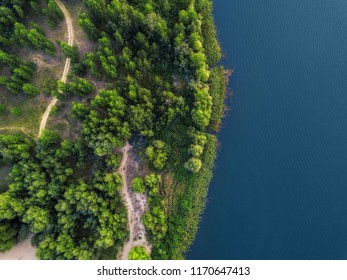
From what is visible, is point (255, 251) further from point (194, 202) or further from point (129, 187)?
point (129, 187)

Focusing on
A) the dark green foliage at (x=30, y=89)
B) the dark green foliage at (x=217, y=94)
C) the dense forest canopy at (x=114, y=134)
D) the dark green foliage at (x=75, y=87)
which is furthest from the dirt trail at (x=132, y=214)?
the dark green foliage at (x=30, y=89)

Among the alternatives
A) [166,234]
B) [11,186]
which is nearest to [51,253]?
[11,186]

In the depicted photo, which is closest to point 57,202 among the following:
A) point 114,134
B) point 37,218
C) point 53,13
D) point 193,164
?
point 37,218

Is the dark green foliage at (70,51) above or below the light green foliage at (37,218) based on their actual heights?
above

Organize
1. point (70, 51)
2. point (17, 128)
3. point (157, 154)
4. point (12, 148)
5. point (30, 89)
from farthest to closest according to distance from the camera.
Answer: point (17, 128) < point (157, 154) < point (30, 89) < point (70, 51) < point (12, 148)

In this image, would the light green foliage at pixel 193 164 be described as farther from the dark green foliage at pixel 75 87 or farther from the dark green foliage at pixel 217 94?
the dark green foliage at pixel 75 87

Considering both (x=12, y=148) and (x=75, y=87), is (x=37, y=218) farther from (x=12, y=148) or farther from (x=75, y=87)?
(x=75, y=87)

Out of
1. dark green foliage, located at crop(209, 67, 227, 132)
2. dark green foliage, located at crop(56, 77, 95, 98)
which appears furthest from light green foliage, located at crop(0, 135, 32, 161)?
dark green foliage, located at crop(209, 67, 227, 132)
